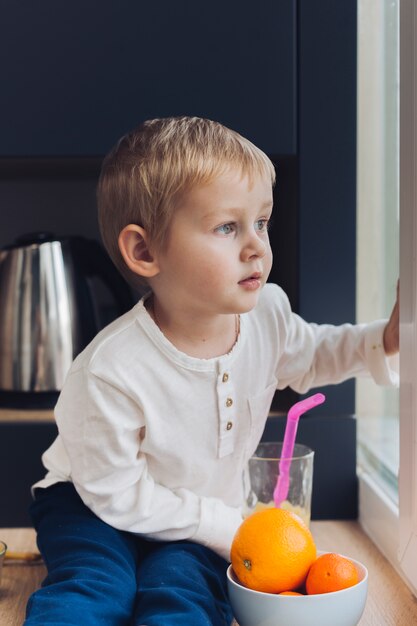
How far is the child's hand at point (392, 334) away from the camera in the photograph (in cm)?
120

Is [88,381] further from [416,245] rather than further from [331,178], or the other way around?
[331,178]

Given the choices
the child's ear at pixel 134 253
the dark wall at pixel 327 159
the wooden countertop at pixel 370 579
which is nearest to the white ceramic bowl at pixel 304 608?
the wooden countertop at pixel 370 579

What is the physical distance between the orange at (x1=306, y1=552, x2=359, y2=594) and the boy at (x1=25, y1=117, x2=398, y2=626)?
0.12 m

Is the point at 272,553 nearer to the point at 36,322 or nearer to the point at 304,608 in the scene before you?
the point at 304,608

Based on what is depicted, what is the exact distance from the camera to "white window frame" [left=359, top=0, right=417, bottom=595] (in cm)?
103

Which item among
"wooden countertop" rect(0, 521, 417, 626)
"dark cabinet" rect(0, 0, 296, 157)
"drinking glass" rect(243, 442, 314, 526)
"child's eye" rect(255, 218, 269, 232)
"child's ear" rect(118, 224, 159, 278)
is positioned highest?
"dark cabinet" rect(0, 0, 296, 157)

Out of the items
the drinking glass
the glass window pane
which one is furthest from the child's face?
the glass window pane

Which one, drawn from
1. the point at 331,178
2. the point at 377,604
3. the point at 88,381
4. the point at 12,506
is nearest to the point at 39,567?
the point at 12,506

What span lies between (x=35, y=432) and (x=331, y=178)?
0.58 m

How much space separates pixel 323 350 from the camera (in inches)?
50.8

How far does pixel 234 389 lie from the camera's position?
119 cm

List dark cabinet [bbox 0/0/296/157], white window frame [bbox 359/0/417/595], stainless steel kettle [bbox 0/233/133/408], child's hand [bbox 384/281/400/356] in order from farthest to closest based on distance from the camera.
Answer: stainless steel kettle [bbox 0/233/133/408]
dark cabinet [bbox 0/0/296/157]
child's hand [bbox 384/281/400/356]
white window frame [bbox 359/0/417/595]

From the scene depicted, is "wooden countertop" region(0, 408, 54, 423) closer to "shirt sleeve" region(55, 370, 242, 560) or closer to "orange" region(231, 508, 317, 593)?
"shirt sleeve" region(55, 370, 242, 560)

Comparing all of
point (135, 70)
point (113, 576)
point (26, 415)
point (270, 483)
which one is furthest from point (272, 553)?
point (135, 70)
